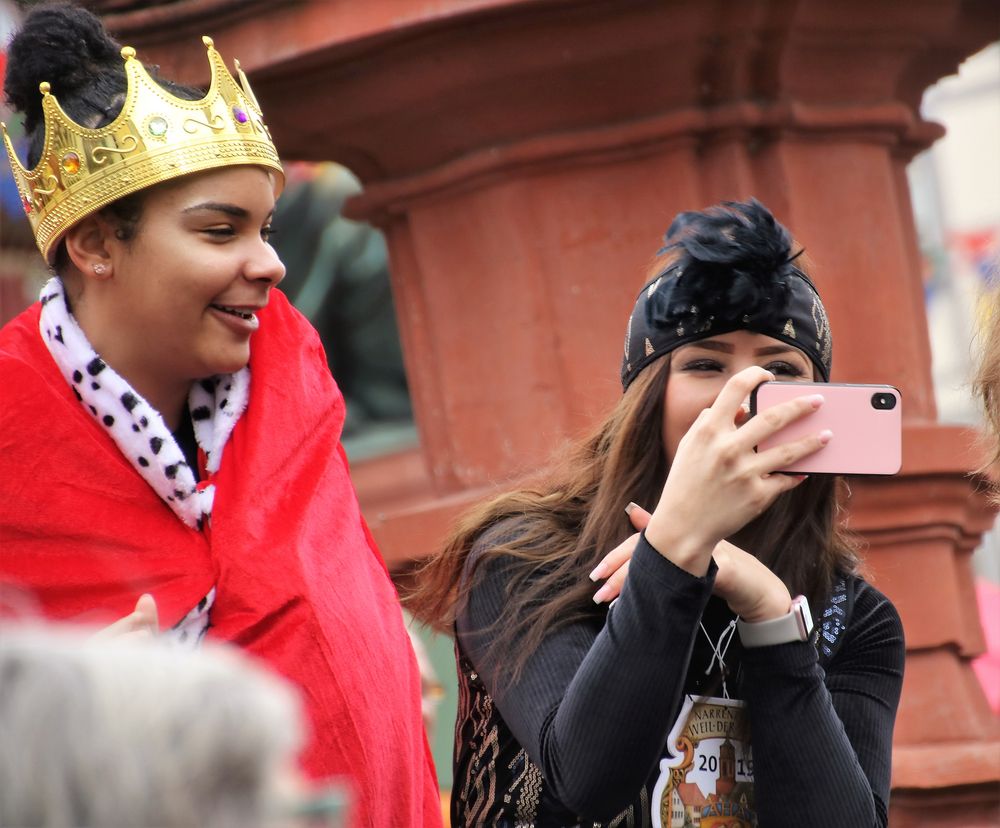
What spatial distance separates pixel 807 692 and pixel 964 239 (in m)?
11.8

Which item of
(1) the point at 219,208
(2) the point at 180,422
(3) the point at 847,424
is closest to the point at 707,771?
(3) the point at 847,424

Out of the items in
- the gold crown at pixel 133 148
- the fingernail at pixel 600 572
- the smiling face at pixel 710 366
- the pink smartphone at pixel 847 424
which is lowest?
the fingernail at pixel 600 572

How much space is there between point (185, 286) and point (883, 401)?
92 cm

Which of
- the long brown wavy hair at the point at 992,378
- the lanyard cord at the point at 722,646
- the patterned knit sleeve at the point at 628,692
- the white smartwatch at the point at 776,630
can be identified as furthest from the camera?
the long brown wavy hair at the point at 992,378

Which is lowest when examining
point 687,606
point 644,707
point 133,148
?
point 644,707

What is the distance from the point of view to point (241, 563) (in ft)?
7.23

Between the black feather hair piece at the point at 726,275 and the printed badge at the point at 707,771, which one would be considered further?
the black feather hair piece at the point at 726,275

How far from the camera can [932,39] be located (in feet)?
12.1

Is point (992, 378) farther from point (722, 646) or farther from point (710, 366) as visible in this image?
point (722, 646)

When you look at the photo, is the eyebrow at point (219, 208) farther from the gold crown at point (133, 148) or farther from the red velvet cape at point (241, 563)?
the red velvet cape at point (241, 563)

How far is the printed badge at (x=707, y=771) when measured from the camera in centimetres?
217

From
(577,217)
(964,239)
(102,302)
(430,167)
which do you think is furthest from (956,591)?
(964,239)

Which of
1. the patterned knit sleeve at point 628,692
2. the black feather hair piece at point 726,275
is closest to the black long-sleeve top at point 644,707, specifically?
the patterned knit sleeve at point 628,692

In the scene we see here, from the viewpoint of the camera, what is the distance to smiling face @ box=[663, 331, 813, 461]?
232cm
